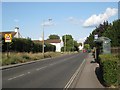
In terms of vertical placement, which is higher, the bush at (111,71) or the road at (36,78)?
the bush at (111,71)

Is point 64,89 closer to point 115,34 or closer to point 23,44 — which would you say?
point 115,34

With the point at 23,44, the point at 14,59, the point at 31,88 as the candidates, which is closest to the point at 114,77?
the point at 31,88

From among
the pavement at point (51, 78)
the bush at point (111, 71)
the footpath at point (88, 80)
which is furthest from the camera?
the pavement at point (51, 78)

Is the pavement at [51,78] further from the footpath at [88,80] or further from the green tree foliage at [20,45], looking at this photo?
the green tree foliage at [20,45]

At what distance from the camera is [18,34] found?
9962 cm

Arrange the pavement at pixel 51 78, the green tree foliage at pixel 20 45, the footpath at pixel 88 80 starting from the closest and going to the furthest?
the footpath at pixel 88 80 → the pavement at pixel 51 78 → the green tree foliage at pixel 20 45

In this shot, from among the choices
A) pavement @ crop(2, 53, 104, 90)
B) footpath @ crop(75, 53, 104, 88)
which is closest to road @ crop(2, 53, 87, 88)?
pavement @ crop(2, 53, 104, 90)

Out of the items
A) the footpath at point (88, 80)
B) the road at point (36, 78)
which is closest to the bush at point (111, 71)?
the footpath at point (88, 80)

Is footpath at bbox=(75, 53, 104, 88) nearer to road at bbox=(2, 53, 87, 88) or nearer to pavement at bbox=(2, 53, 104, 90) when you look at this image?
pavement at bbox=(2, 53, 104, 90)

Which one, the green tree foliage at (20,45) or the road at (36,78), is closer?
the road at (36,78)

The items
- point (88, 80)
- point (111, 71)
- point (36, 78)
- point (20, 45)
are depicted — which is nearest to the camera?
point (111, 71)

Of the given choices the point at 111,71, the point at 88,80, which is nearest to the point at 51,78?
the point at 88,80

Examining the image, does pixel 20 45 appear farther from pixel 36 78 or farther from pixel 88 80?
pixel 88 80

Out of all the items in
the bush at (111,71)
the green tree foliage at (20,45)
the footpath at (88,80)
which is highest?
the green tree foliage at (20,45)
